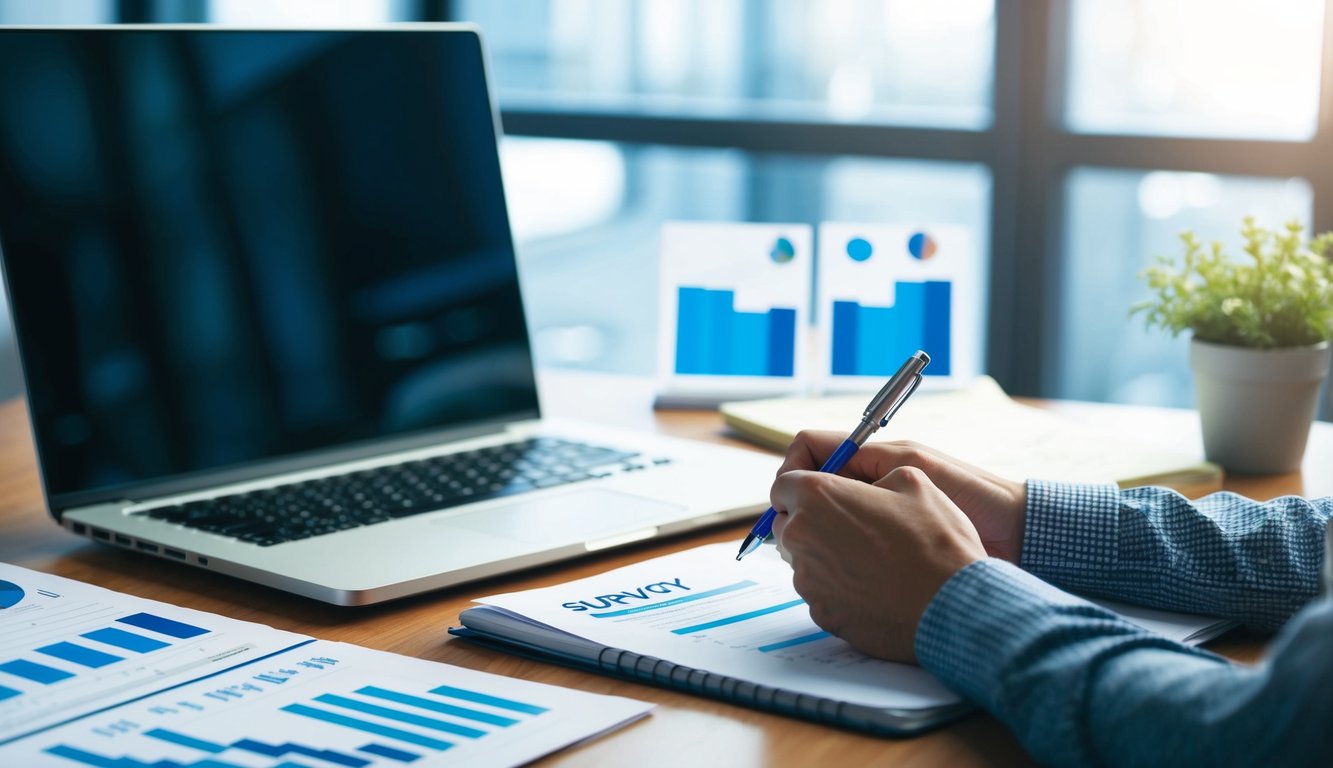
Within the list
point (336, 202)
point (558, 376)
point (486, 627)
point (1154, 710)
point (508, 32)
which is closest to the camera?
point (1154, 710)

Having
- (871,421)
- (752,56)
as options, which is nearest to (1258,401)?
(871,421)

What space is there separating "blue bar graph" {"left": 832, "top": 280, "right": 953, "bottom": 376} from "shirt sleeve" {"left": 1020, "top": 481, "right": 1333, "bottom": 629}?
56 centimetres

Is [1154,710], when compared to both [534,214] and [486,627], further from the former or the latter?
[534,214]

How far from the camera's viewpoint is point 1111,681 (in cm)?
65

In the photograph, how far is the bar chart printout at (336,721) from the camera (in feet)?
2.08

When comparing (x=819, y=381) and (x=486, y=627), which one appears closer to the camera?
(x=486, y=627)

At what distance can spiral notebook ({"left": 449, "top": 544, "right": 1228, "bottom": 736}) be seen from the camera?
706 mm

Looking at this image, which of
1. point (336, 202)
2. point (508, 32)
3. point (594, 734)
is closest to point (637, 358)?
point (508, 32)

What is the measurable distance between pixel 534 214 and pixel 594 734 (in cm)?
291

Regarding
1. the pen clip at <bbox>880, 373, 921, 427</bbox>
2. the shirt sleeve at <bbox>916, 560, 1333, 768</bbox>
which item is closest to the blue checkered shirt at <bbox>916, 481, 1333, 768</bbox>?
the shirt sleeve at <bbox>916, 560, 1333, 768</bbox>

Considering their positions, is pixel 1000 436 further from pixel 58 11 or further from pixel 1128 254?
pixel 58 11

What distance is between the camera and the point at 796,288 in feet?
4.86

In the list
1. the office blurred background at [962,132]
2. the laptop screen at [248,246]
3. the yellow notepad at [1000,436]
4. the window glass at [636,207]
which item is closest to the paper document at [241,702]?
the laptop screen at [248,246]

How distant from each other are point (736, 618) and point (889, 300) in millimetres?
701
